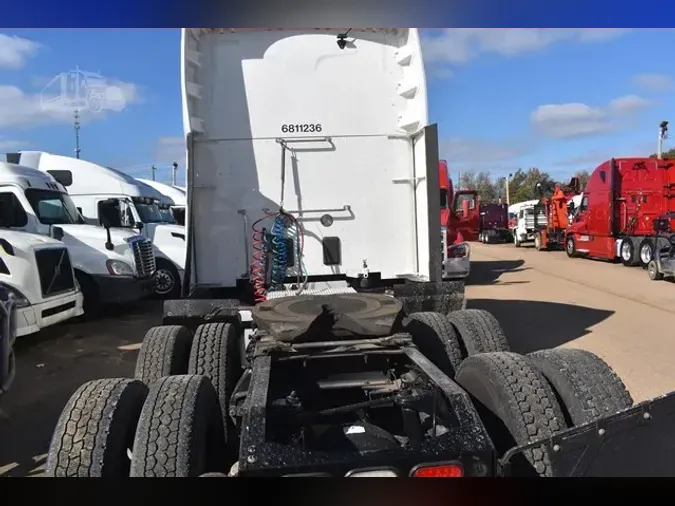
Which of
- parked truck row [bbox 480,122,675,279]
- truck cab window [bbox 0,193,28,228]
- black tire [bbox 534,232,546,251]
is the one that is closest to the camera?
truck cab window [bbox 0,193,28,228]

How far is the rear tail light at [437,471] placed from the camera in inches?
92.7

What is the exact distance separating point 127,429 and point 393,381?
1520 mm

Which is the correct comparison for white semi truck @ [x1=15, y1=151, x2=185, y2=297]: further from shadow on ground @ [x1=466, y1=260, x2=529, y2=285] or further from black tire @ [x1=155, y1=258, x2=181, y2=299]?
shadow on ground @ [x1=466, y1=260, x2=529, y2=285]

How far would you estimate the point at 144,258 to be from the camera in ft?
36.9

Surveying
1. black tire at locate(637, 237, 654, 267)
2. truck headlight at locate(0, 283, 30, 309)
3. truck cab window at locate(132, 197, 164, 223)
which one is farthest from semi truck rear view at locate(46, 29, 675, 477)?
black tire at locate(637, 237, 654, 267)

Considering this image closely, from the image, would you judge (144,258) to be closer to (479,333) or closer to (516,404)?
(479,333)

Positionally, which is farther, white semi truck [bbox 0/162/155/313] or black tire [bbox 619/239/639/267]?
black tire [bbox 619/239/639/267]

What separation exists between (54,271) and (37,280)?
50cm

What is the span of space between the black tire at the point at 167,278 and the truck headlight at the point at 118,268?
7.14ft

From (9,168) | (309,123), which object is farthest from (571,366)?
(9,168)

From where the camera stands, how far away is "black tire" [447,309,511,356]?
15.4 feet

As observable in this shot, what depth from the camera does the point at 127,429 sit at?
2902mm

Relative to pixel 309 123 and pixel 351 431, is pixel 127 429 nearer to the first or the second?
pixel 351 431

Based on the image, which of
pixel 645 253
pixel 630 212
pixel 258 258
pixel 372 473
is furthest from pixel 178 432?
pixel 630 212
